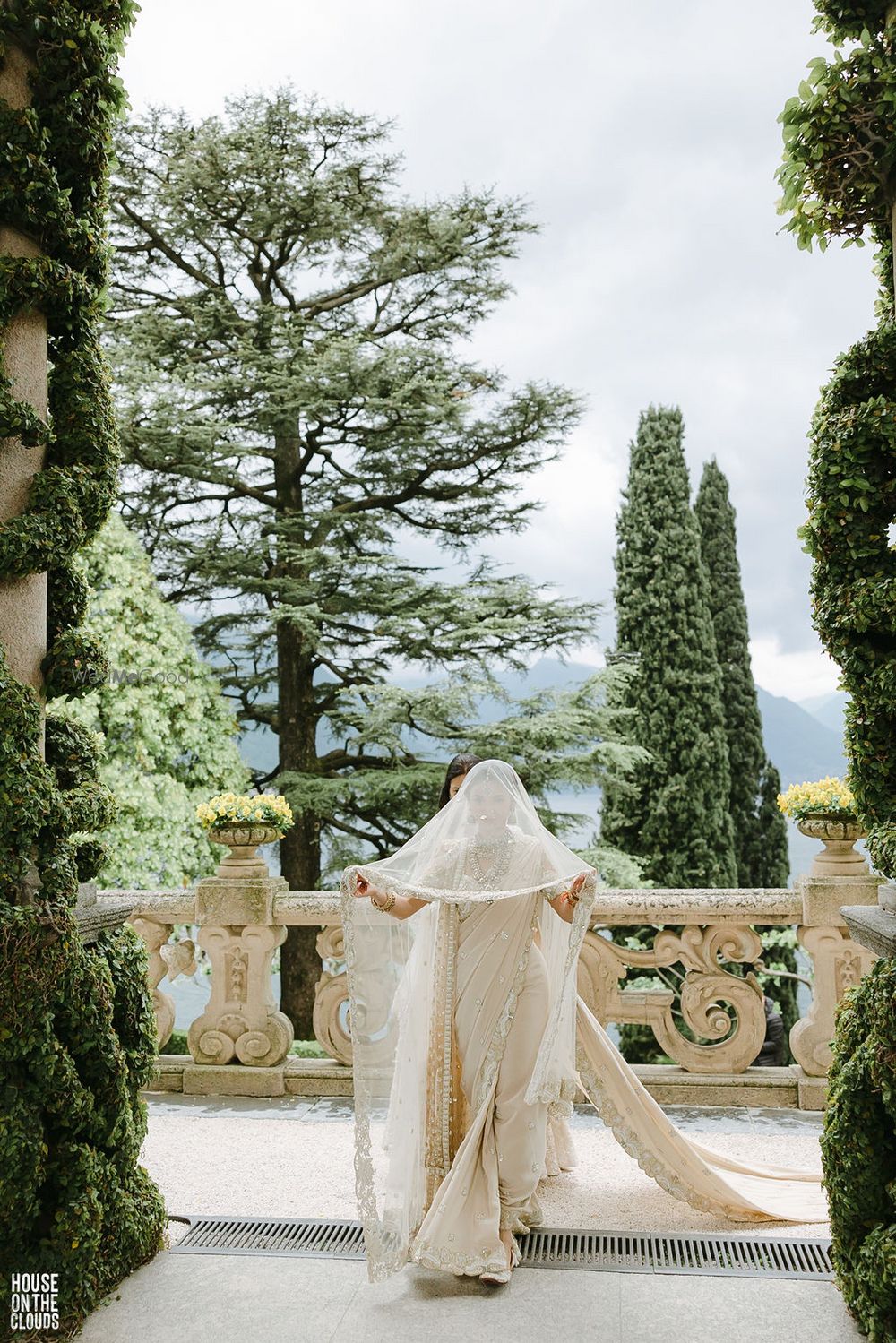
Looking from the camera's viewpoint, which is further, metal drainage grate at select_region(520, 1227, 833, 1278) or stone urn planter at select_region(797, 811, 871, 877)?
stone urn planter at select_region(797, 811, 871, 877)

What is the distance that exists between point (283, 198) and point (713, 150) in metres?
6.60

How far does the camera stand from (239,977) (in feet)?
19.8

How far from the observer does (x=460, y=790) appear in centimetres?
403

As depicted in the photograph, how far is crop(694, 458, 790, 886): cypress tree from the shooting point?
595 inches

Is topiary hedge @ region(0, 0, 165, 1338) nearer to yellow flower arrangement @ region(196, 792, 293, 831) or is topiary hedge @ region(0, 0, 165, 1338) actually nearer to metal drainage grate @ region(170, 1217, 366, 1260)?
metal drainage grate @ region(170, 1217, 366, 1260)

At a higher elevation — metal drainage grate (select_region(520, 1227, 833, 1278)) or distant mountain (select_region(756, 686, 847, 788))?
distant mountain (select_region(756, 686, 847, 788))

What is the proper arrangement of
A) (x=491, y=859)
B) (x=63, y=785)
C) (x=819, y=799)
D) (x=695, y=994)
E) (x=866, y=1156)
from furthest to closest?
(x=695, y=994) → (x=819, y=799) → (x=491, y=859) → (x=63, y=785) → (x=866, y=1156)

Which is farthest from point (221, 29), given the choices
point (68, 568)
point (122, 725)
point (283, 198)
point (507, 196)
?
point (68, 568)

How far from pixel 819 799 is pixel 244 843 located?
3.20 m

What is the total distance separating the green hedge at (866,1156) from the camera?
9.02 ft

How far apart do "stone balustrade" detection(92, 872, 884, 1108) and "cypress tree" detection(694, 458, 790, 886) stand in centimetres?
905

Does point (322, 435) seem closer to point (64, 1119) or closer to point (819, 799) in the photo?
point (819, 799)

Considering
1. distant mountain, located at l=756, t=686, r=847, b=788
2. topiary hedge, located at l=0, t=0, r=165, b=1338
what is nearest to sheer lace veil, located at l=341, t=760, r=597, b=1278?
topiary hedge, located at l=0, t=0, r=165, b=1338

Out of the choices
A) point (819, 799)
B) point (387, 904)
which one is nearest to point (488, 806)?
point (387, 904)
